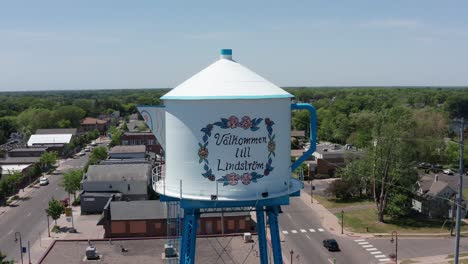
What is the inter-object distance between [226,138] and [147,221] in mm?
23918

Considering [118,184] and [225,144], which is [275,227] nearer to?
[225,144]

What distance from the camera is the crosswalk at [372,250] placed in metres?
31.1

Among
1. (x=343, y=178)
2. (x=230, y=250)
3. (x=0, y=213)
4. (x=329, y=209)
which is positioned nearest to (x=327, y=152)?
(x=343, y=178)

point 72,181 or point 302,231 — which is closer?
point 302,231

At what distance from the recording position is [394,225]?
38469mm

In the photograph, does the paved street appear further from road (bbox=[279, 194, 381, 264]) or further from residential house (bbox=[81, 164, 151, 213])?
residential house (bbox=[81, 164, 151, 213])

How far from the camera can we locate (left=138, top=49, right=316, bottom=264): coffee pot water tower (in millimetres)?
13539

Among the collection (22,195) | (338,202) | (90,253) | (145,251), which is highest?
(90,253)

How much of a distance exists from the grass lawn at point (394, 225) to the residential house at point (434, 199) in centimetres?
131

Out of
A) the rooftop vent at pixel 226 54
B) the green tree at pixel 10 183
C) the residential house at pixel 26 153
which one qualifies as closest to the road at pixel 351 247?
the rooftop vent at pixel 226 54

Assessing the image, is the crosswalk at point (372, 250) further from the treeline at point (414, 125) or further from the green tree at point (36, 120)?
the green tree at point (36, 120)

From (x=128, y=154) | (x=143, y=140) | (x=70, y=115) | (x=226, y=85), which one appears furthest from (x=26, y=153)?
(x=226, y=85)

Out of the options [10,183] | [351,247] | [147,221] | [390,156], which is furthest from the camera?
[10,183]

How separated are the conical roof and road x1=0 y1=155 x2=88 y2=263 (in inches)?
939
